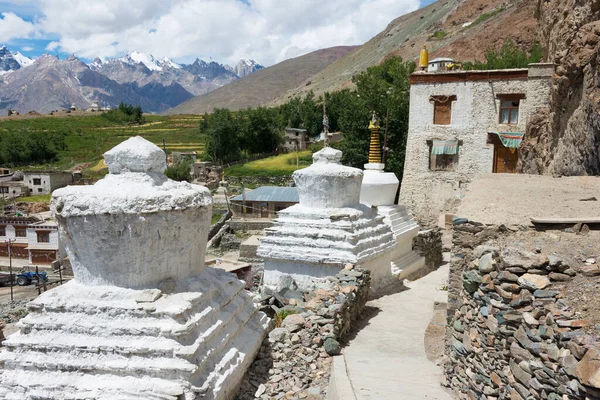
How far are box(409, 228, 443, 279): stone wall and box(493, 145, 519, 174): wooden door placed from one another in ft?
24.8

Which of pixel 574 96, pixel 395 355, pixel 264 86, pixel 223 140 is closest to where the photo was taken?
pixel 395 355

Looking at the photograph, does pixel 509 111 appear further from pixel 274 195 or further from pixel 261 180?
pixel 261 180

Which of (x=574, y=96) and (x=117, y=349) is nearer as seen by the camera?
(x=117, y=349)

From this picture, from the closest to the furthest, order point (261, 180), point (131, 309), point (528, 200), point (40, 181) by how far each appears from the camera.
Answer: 1. point (131, 309)
2. point (528, 200)
3. point (261, 180)
4. point (40, 181)

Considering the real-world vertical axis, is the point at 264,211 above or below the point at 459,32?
below

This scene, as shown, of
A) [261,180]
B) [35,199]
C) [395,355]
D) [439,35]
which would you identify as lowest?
[35,199]

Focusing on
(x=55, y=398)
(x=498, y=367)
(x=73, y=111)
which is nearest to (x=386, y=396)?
(x=498, y=367)

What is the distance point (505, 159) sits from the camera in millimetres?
18547

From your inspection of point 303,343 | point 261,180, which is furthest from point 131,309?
point 261,180

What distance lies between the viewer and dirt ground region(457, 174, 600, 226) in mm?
5008

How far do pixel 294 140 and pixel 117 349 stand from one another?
46760 millimetres

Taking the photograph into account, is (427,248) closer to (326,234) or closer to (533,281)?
(326,234)

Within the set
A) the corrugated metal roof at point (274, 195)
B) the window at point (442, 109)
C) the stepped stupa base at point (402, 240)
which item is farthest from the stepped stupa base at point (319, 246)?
the corrugated metal roof at point (274, 195)

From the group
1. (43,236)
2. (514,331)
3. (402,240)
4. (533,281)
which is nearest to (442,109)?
(402,240)
